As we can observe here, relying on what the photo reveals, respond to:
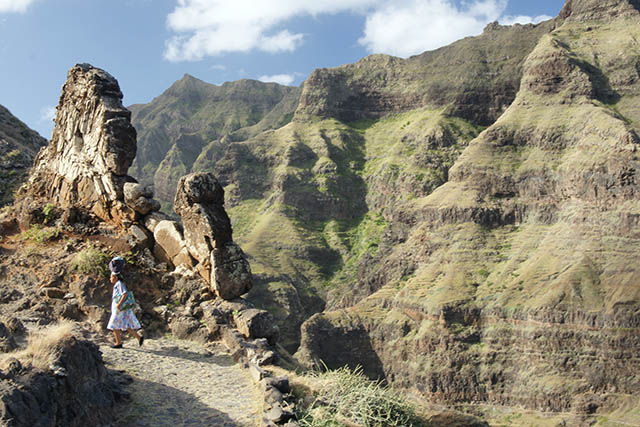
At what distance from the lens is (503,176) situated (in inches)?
4724

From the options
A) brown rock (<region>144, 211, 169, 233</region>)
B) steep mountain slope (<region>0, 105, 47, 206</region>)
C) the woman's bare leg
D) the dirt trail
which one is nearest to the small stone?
the dirt trail

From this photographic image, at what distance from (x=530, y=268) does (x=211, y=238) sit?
294 feet

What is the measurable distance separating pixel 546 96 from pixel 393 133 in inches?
1855

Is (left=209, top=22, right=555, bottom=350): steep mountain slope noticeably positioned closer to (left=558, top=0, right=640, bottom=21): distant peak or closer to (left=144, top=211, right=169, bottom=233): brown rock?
(left=558, top=0, right=640, bottom=21): distant peak

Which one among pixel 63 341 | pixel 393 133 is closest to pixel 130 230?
pixel 63 341

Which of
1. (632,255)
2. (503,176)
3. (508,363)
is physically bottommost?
(508,363)

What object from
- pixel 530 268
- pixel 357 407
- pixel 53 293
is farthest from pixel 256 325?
pixel 530 268

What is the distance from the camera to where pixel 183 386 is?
1372 centimetres

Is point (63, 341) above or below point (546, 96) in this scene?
below

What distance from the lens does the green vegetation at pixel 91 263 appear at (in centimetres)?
1734

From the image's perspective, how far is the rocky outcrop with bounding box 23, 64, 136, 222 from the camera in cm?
2025

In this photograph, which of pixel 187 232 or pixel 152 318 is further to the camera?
pixel 187 232

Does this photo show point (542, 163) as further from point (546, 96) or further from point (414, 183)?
point (414, 183)

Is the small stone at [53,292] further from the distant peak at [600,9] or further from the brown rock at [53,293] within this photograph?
the distant peak at [600,9]
